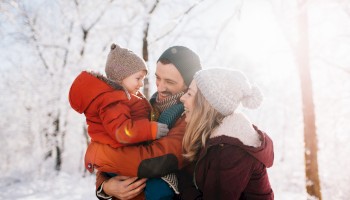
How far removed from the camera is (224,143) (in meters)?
1.81

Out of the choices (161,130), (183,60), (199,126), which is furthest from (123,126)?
(183,60)

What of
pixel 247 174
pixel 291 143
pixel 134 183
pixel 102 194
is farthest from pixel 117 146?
pixel 291 143

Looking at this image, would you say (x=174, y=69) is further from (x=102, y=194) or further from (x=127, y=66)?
(x=102, y=194)

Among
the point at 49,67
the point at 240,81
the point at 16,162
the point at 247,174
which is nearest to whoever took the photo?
the point at 247,174

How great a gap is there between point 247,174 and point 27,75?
25.2 metres

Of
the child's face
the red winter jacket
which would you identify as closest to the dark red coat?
the red winter jacket

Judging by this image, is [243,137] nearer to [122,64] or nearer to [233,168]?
[233,168]

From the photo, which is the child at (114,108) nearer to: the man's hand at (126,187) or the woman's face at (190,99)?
the man's hand at (126,187)

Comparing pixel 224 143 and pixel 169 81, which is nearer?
pixel 224 143

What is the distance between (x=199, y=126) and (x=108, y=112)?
0.74 metres

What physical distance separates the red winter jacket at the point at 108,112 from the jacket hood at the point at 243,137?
22.6 inches

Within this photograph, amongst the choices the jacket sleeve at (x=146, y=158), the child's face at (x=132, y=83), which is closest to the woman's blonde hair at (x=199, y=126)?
the jacket sleeve at (x=146, y=158)

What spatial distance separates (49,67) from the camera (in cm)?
1942

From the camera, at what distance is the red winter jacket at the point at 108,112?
218 centimetres
